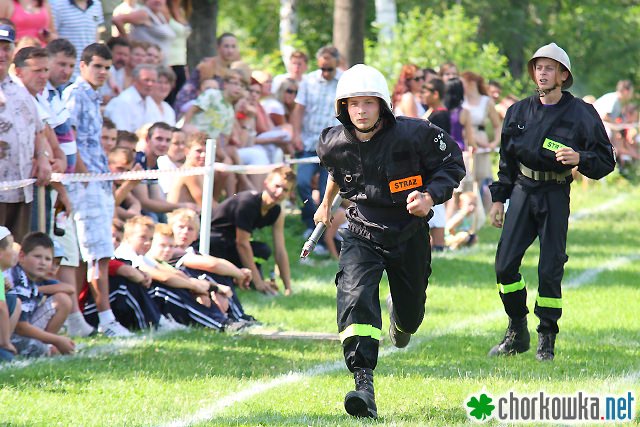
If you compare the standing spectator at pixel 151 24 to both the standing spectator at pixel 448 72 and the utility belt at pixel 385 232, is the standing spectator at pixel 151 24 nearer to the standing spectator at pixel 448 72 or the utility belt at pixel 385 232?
the standing spectator at pixel 448 72

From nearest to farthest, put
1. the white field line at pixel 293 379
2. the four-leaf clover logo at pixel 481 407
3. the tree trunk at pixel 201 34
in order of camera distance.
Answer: the four-leaf clover logo at pixel 481 407, the white field line at pixel 293 379, the tree trunk at pixel 201 34

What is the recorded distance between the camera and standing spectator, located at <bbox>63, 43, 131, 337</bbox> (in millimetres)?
11016

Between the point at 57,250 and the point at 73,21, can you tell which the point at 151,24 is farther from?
the point at 57,250

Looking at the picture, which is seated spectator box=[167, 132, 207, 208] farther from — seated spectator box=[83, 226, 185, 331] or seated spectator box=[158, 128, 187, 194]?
seated spectator box=[83, 226, 185, 331]

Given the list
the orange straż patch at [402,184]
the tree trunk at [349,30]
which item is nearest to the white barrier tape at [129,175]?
the orange straż patch at [402,184]

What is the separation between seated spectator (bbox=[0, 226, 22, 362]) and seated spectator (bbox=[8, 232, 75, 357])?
0.57 feet

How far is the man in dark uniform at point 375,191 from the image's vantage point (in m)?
7.96

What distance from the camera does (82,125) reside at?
11141 millimetres

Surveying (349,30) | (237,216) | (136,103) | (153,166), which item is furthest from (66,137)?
(349,30)

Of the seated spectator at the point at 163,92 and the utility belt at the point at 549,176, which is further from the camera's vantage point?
the seated spectator at the point at 163,92

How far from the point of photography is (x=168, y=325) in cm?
1141

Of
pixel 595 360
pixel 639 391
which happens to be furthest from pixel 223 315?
pixel 639 391

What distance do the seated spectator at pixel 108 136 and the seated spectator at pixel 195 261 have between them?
0.79 metres
